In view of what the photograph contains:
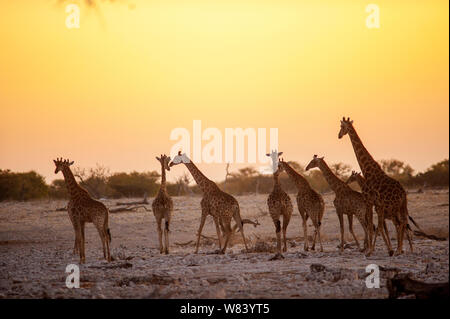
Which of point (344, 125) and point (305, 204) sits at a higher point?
point (344, 125)

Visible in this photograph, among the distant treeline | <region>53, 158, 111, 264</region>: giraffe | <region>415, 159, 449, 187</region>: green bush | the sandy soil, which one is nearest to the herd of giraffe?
<region>53, 158, 111, 264</region>: giraffe

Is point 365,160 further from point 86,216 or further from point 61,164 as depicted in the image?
point 61,164

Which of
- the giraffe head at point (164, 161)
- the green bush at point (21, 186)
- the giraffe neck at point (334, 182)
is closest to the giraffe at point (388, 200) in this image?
the giraffe neck at point (334, 182)

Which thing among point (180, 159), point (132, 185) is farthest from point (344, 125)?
point (132, 185)

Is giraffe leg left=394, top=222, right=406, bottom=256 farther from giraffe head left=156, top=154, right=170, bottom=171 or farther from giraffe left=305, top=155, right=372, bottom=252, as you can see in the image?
giraffe head left=156, top=154, right=170, bottom=171

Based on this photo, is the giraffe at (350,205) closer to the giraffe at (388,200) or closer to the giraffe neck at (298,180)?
the giraffe at (388,200)

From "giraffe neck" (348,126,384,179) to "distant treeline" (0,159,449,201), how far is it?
1258 centimetres

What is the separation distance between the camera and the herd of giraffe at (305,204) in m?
14.8

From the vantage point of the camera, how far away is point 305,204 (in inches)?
646

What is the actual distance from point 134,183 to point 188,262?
16.7 metres
